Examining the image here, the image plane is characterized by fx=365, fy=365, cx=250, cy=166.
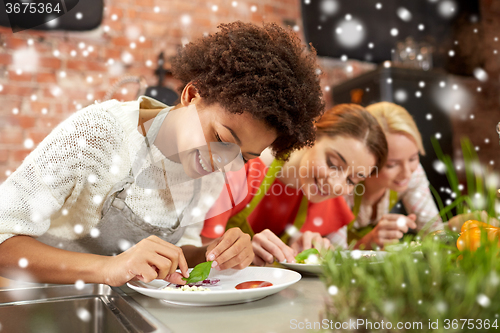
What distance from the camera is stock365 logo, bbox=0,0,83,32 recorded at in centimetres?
172

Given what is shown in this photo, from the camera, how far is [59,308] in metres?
0.62

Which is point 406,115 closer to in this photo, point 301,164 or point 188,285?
point 301,164

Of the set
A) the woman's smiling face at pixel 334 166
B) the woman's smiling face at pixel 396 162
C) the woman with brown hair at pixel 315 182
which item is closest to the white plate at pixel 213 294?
the woman with brown hair at pixel 315 182

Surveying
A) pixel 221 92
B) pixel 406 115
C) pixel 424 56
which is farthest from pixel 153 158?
pixel 424 56

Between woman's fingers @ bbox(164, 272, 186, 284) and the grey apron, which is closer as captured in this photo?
woman's fingers @ bbox(164, 272, 186, 284)

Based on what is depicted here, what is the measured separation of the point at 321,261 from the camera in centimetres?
34

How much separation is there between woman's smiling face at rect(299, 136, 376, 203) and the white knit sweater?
0.53m

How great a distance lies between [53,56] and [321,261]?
2002 millimetres

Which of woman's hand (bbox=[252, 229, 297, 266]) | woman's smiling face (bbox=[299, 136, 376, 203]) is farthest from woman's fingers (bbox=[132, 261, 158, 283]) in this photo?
woman's smiling face (bbox=[299, 136, 376, 203])

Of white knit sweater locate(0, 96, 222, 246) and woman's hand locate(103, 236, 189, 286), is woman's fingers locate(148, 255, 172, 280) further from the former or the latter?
white knit sweater locate(0, 96, 222, 246)

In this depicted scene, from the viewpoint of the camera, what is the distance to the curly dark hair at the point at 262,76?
734 millimetres

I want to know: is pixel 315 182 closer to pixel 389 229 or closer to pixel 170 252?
pixel 389 229

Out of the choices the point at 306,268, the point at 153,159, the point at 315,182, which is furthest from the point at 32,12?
the point at 306,268

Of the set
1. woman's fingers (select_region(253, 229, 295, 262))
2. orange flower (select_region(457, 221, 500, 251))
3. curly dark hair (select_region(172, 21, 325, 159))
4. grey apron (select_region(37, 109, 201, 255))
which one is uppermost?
curly dark hair (select_region(172, 21, 325, 159))
